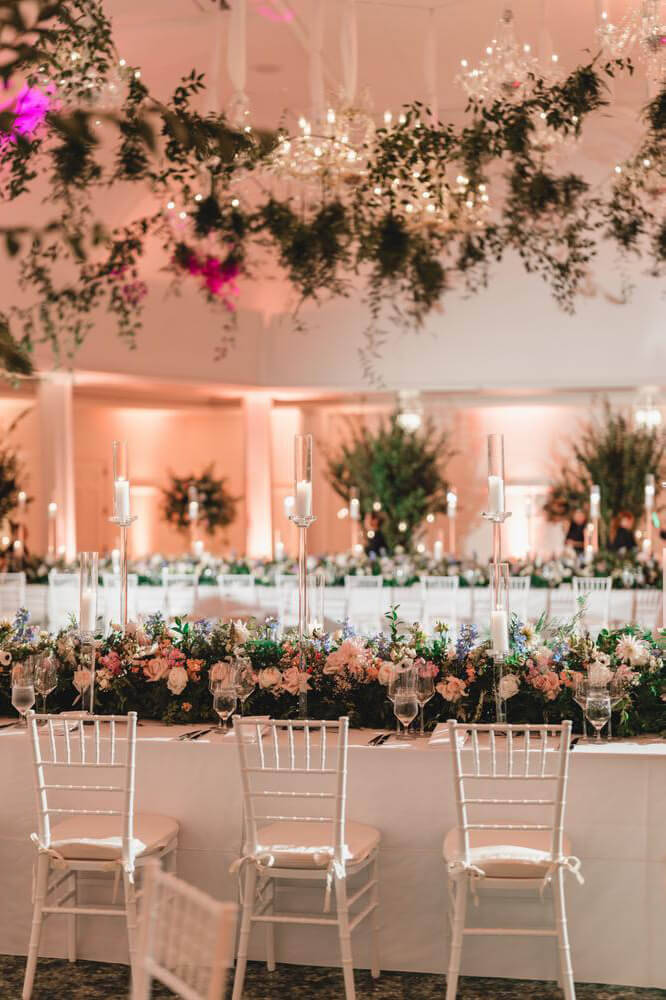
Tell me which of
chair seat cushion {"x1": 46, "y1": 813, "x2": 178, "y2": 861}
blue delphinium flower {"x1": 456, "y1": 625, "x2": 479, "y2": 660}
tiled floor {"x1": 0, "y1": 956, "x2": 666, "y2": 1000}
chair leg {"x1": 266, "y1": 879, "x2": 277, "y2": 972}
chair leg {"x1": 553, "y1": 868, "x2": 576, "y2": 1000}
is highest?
blue delphinium flower {"x1": 456, "y1": 625, "x2": 479, "y2": 660}

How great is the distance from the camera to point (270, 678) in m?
4.75

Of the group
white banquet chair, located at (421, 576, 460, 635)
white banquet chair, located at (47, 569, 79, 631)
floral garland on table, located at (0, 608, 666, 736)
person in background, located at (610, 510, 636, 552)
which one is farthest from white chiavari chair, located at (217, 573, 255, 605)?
floral garland on table, located at (0, 608, 666, 736)

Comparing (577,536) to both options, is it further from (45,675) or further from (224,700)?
(45,675)

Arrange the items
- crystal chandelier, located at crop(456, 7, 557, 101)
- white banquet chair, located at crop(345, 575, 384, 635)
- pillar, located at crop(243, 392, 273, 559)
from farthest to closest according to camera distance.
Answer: pillar, located at crop(243, 392, 273, 559) → white banquet chair, located at crop(345, 575, 384, 635) → crystal chandelier, located at crop(456, 7, 557, 101)

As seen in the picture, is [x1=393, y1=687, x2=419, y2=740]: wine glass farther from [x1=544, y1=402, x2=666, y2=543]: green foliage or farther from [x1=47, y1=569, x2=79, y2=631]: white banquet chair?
[x1=544, y1=402, x2=666, y2=543]: green foliage

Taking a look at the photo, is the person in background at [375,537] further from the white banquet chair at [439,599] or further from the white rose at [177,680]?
the white rose at [177,680]

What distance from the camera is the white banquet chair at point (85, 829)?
3.90 m

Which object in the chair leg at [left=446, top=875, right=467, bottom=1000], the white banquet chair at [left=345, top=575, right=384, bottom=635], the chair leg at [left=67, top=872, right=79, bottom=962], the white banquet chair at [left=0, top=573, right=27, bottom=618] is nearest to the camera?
the chair leg at [left=446, top=875, right=467, bottom=1000]

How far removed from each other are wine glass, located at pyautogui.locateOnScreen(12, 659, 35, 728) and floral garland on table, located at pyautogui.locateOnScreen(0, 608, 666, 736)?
0.24 metres

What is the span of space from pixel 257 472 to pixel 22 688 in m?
10.3

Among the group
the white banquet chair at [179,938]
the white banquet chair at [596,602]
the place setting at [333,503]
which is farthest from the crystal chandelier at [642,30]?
the white banquet chair at [179,938]

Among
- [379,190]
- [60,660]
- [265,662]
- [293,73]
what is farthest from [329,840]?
[293,73]

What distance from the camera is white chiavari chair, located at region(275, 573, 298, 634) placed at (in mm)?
9602

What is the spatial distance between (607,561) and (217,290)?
547 cm
